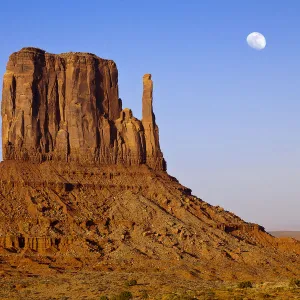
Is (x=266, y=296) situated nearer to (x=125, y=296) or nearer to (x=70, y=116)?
(x=125, y=296)

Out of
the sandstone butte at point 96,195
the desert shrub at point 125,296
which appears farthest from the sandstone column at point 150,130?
the desert shrub at point 125,296

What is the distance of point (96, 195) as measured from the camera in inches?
4621

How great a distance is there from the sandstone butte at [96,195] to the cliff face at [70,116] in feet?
0.46

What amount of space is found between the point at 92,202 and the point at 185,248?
14.9 metres

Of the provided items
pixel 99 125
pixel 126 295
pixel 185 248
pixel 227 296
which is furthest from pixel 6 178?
pixel 227 296

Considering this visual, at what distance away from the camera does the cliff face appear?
396 feet

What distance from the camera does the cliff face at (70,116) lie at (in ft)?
396

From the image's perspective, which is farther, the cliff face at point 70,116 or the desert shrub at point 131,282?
the cliff face at point 70,116

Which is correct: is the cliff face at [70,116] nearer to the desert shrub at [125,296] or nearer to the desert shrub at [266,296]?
the desert shrub at [125,296]

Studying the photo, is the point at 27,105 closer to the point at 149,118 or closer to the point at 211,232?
the point at 149,118

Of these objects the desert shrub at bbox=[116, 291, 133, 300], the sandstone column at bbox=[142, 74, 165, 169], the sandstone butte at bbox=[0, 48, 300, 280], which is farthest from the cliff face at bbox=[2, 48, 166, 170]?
the desert shrub at bbox=[116, 291, 133, 300]

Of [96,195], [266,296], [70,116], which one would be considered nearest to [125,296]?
[266,296]

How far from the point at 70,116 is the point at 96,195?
13.0m

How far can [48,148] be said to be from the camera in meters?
121
